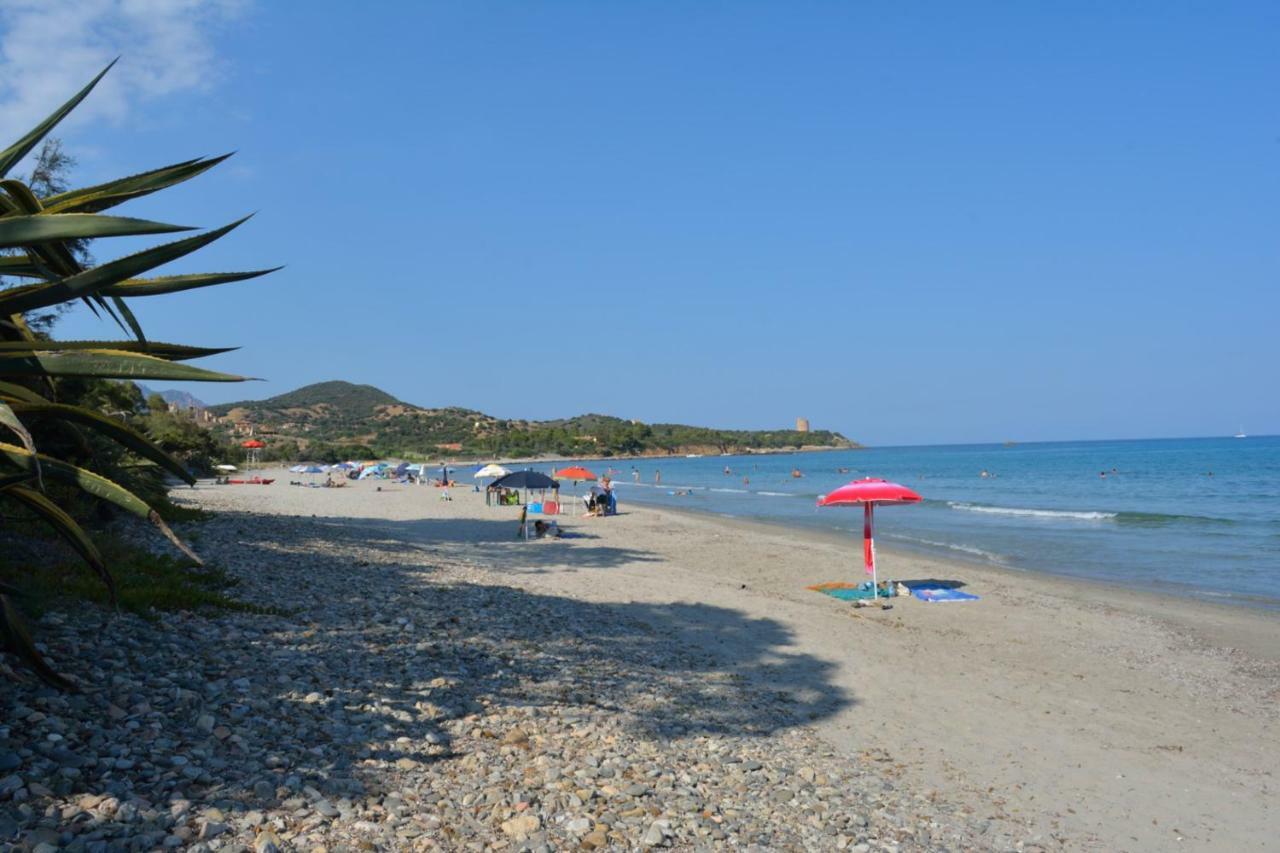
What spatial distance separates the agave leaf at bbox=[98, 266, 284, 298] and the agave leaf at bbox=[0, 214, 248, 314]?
0.28 metres

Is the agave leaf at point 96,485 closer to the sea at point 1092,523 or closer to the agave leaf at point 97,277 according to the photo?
the agave leaf at point 97,277

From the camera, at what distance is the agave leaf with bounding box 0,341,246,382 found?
357cm

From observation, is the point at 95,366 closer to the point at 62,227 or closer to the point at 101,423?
the point at 101,423

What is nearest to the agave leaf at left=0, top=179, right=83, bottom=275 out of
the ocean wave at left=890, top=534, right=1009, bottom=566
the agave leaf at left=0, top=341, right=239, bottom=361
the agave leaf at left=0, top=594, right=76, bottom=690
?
the agave leaf at left=0, top=341, right=239, bottom=361

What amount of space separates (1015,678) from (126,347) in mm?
9345

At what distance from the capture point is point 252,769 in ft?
14.2

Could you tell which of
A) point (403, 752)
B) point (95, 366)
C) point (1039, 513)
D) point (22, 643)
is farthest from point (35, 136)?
point (1039, 513)

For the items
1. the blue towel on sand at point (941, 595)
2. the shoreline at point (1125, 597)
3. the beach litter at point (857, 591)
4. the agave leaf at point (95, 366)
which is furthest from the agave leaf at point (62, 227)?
the shoreline at point (1125, 597)

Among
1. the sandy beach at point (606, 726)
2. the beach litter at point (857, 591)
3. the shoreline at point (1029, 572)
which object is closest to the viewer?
the sandy beach at point (606, 726)

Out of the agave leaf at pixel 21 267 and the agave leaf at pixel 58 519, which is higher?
the agave leaf at pixel 21 267

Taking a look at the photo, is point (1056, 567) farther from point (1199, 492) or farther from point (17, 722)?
point (1199, 492)

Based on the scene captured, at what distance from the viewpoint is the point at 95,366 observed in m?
3.68

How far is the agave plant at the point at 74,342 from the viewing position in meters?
3.32

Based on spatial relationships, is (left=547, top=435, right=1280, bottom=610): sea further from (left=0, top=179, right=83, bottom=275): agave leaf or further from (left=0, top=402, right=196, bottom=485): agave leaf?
(left=0, top=179, right=83, bottom=275): agave leaf
